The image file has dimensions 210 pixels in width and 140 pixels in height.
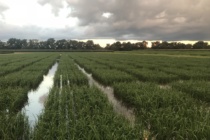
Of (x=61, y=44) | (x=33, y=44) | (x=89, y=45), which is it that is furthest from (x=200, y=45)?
(x=33, y=44)

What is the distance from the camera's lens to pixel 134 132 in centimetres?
483

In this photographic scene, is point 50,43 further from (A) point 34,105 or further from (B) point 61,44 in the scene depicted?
(A) point 34,105

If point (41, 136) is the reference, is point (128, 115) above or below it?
below

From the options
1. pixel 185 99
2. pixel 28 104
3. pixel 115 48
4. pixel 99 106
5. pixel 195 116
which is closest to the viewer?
pixel 195 116

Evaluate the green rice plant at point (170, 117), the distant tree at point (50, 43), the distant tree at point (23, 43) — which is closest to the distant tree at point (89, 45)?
the distant tree at point (50, 43)

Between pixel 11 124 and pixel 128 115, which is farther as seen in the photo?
pixel 128 115

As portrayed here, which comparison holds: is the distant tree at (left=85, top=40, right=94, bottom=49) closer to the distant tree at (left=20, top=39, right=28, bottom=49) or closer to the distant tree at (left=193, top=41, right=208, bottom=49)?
the distant tree at (left=20, top=39, right=28, bottom=49)

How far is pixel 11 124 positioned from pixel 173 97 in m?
5.44

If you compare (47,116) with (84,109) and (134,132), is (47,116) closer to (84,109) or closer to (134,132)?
(84,109)

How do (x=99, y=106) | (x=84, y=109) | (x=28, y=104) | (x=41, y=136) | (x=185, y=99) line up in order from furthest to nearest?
(x=28, y=104) → (x=185, y=99) → (x=99, y=106) → (x=84, y=109) → (x=41, y=136)

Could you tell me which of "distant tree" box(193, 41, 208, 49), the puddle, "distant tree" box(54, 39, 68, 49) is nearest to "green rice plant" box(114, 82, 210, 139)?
the puddle

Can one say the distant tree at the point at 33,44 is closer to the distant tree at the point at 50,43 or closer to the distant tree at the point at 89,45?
the distant tree at the point at 50,43

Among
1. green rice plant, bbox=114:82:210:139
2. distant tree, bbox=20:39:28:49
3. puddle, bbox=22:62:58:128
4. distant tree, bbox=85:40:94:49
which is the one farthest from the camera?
distant tree, bbox=85:40:94:49

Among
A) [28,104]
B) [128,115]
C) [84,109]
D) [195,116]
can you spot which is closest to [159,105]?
[128,115]
